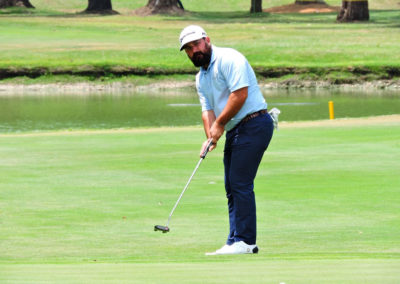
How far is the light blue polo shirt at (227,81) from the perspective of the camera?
6.56 meters

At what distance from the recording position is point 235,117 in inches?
266

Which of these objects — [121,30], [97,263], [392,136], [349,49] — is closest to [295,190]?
[97,263]

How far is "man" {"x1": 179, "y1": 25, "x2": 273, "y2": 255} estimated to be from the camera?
6.59 m

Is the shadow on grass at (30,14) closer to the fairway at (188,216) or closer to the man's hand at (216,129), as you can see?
the fairway at (188,216)

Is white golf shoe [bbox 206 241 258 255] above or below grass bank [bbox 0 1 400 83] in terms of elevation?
above

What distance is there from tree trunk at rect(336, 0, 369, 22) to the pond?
2104 centimetres

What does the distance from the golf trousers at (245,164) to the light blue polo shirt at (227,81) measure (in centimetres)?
9

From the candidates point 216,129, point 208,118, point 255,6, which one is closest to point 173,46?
point 255,6

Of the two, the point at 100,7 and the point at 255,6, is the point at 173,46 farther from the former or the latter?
the point at 255,6

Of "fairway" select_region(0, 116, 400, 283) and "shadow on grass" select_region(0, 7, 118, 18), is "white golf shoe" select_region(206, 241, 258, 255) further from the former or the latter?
"shadow on grass" select_region(0, 7, 118, 18)

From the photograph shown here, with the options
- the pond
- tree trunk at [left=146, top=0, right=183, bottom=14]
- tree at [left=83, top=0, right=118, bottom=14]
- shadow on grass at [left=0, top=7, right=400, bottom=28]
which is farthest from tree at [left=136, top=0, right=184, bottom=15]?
the pond

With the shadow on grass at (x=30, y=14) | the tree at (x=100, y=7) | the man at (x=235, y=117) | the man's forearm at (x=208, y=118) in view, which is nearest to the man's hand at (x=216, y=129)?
the man at (x=235, y=117)

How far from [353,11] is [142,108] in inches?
1113

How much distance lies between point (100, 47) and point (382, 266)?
37.3m
